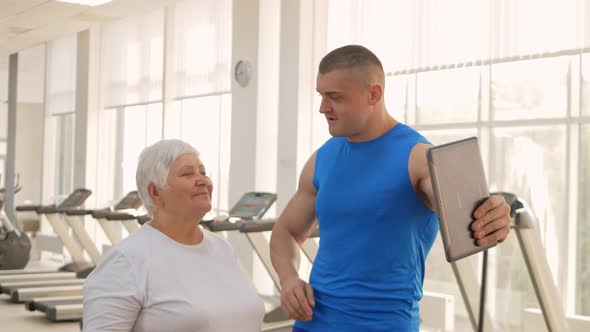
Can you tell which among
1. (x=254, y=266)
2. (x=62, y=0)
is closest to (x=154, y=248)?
(x=254, y=266)

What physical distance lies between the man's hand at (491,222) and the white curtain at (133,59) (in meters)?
8.19

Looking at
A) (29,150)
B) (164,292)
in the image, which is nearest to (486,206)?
(164,292)

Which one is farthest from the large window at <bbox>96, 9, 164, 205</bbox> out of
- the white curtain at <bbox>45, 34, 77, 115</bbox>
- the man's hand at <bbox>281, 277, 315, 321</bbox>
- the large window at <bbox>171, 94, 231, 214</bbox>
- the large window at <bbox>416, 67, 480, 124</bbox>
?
the man's hand at <bbox>281, 277, 315, 321</bbox>

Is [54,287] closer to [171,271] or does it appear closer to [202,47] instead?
[202,47]

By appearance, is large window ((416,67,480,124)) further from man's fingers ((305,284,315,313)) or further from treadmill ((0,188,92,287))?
man's fingers ((305,284,315,313))

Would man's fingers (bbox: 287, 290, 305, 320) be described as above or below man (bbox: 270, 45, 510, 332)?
below

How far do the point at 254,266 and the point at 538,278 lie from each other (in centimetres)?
408

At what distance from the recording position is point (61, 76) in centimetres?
1175

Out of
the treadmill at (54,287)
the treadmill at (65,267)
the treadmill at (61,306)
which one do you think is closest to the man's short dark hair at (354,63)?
the treadmill at (61,306)

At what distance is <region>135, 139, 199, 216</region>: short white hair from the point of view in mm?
1935

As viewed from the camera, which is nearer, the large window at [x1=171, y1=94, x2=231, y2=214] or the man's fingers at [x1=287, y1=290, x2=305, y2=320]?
the man's fingers at [x1=287, y1=290, x2=305, y2=320]

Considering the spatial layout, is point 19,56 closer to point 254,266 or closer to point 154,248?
point 254,266

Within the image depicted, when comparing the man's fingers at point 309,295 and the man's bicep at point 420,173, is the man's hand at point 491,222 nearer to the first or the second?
the man's bicep at point 420,173

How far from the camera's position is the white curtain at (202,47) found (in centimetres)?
806
